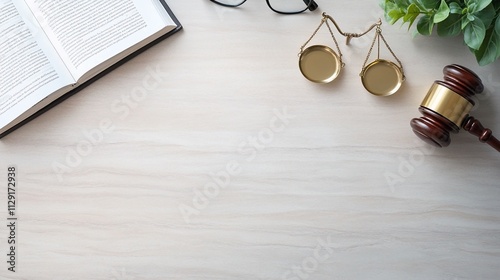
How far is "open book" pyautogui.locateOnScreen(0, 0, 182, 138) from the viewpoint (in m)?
1.11

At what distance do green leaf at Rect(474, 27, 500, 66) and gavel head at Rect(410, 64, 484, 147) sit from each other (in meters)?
0.03

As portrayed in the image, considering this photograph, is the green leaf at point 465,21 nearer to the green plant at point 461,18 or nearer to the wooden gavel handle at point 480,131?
the green plant at point 461,18

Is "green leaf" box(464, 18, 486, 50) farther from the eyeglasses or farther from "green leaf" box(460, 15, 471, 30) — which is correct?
the eyeglasses

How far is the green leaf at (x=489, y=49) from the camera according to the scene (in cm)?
102

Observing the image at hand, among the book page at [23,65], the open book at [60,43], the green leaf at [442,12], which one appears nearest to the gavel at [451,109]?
the green leaf at [442,12]

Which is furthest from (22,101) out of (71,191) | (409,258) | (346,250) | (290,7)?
(409,258)

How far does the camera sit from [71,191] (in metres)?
1.14

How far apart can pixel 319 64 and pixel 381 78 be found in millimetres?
128

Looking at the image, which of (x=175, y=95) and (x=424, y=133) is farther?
(x=175, y=95)

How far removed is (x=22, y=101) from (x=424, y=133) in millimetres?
785

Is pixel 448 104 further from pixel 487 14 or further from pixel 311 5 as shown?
pixel 311 5

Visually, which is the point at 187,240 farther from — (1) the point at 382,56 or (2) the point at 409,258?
(1) the point at 382,56

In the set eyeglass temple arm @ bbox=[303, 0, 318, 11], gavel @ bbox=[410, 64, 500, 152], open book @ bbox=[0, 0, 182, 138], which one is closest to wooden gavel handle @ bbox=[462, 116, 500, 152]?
gavel @ bbox=[410, 64, 500, 152]

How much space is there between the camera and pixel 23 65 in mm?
1117
